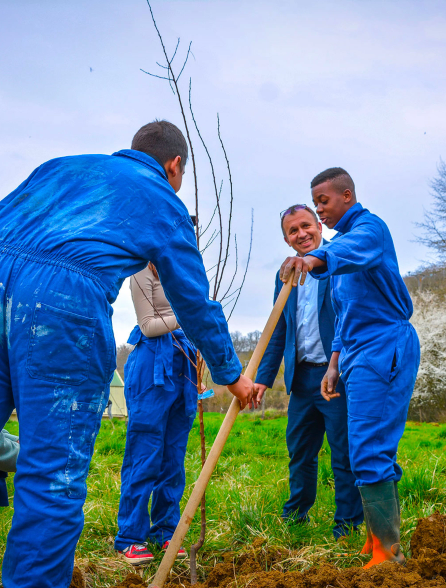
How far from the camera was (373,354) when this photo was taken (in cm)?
269

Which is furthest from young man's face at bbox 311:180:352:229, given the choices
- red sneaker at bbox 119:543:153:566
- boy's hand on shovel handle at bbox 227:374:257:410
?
red sneaker at bbox 119:543:153:566

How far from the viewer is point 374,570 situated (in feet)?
7.27

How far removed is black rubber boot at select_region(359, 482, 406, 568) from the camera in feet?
8.33

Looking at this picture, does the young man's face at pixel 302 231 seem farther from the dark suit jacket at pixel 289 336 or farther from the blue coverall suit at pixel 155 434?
the blue coverall suit at pixel 155 434

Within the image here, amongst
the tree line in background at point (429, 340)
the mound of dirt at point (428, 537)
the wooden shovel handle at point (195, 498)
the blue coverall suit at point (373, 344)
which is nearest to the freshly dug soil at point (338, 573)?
the mound of dirt at point (428, 537)

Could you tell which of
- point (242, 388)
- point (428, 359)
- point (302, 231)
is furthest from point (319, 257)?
point (428, 359)

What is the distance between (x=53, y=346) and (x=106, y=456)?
5.02m

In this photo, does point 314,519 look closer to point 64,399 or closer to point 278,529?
point 278,529

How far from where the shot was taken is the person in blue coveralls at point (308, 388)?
3.31 metres

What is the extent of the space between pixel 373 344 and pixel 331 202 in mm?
916

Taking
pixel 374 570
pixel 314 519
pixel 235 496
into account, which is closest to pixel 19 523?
pixel 374 570

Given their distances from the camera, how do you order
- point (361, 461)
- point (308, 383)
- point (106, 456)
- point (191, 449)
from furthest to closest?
point (191, 449), point (106, 456), point (308, 383), point (361, 461)

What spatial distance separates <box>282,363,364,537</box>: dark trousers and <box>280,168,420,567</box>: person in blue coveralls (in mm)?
495

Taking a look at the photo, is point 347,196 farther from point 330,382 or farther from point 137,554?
point 137,554
